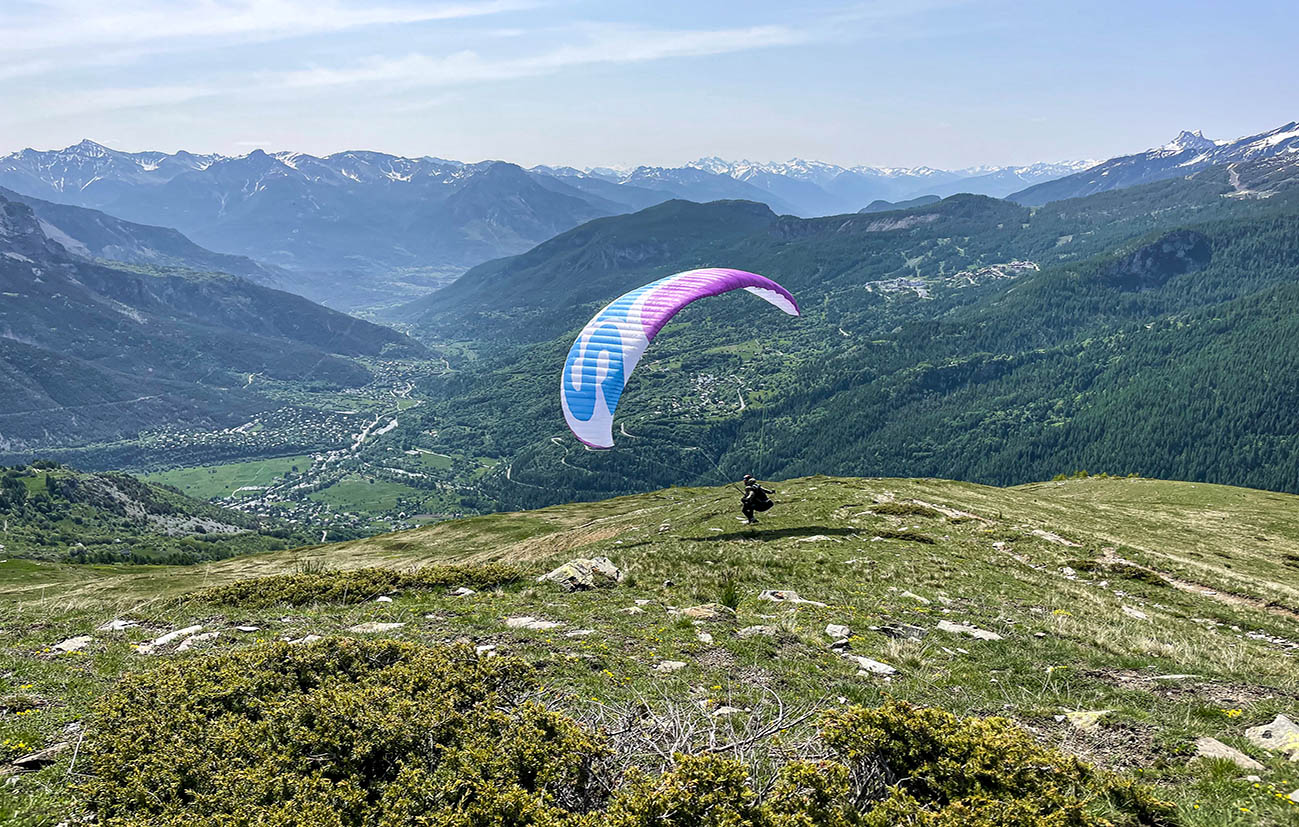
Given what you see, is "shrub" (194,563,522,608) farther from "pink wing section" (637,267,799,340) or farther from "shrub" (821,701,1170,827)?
"shrub" (821,701,1170,827)

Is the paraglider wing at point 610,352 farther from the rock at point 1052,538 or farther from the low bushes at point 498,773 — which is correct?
the rock at point 1052,538

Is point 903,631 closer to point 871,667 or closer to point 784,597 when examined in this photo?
point 871,667

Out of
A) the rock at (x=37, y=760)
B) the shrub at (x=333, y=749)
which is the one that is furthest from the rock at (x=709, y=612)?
the rock at (x=37, y=760)

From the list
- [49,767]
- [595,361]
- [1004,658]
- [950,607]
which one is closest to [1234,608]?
[950,607]

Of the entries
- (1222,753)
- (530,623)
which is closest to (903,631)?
(1222,753)

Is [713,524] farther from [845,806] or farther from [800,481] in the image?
[845,806]
